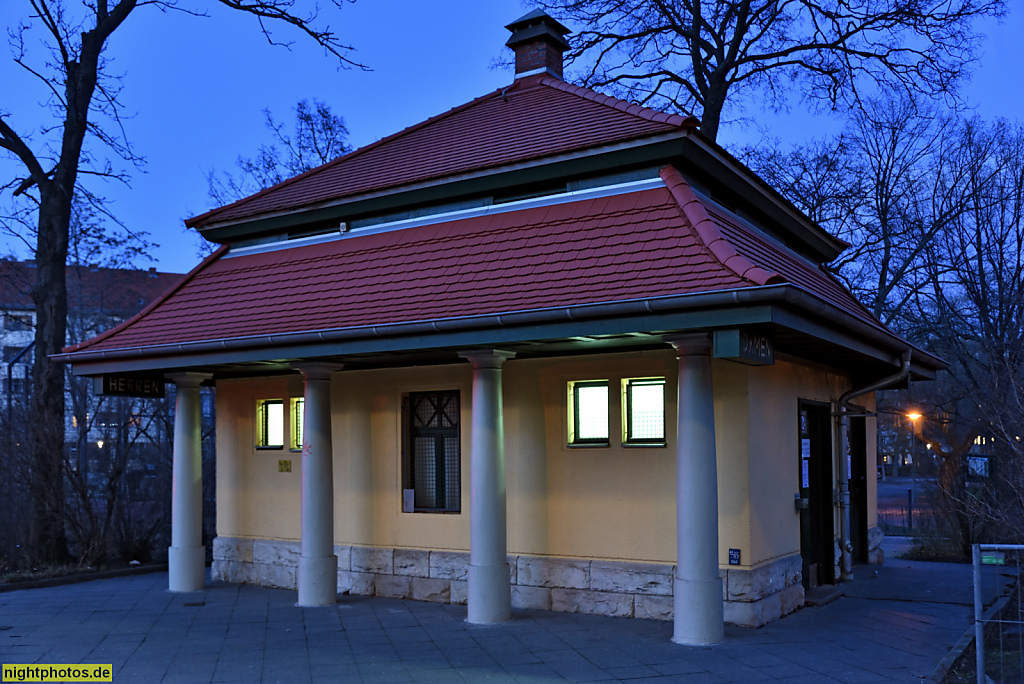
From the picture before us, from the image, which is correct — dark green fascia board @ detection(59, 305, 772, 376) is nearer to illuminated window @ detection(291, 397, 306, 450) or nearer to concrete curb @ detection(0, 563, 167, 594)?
illuminated window @ detection(291, 397, 306, 450)

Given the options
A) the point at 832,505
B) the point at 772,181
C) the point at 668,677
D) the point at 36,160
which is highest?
the point at 772,181

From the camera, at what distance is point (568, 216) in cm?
971

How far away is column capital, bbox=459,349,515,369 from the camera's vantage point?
9.30m

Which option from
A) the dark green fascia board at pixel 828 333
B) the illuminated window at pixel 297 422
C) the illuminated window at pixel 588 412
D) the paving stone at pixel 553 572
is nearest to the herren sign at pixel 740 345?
the dark green fascia board at pixel 828 333

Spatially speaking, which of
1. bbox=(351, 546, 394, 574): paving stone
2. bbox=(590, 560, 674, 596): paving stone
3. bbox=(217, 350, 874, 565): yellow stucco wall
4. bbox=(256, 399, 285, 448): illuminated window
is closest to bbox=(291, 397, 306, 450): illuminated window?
bbox=(217, 350, 874, 565): yellow stucco wall

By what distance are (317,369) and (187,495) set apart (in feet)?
10.3

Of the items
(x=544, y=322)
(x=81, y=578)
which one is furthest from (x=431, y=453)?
(x=81, y=578)

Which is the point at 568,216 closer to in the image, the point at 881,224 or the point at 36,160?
the point at 36,160

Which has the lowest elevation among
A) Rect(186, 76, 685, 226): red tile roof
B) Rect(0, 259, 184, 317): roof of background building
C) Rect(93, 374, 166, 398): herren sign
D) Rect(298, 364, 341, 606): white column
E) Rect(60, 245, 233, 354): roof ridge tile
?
Rect(298, 364, 341, 606): white column

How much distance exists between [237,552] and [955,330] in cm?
1877

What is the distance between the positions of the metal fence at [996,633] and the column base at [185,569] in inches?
372

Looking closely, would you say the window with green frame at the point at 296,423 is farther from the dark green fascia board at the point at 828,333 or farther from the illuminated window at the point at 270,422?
the dark green fascia board at the point at 828,333

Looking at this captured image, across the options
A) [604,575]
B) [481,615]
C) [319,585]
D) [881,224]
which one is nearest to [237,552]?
[319,585]

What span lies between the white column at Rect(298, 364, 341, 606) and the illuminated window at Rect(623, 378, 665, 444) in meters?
3.61
